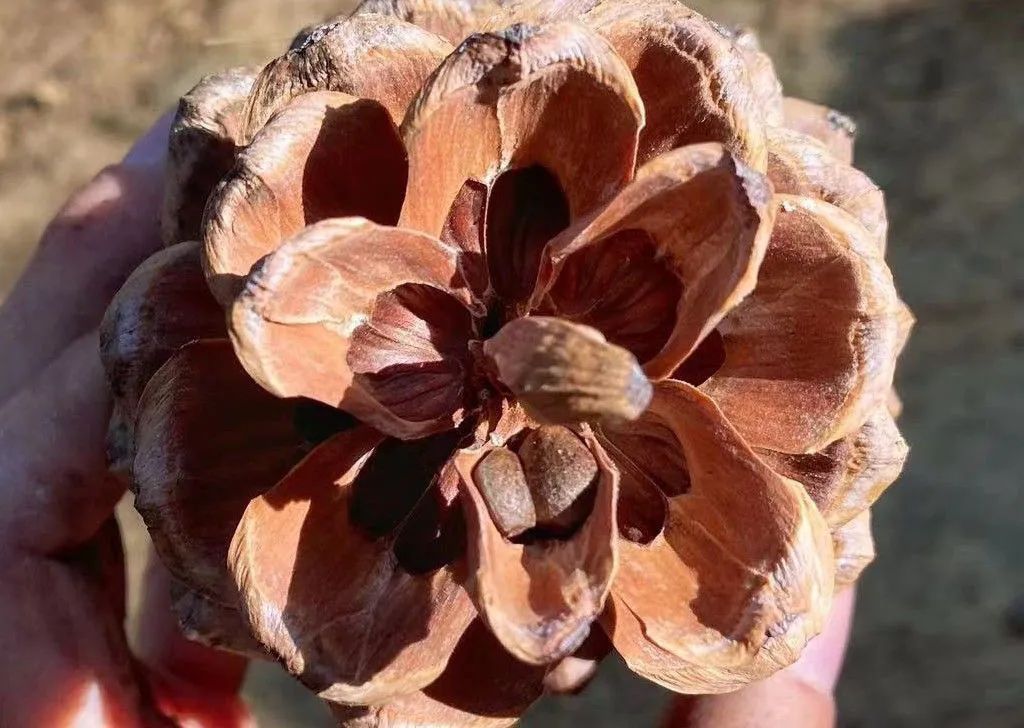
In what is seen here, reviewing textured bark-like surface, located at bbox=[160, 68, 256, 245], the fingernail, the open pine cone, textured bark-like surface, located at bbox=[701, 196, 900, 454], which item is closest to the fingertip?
the open pine cone

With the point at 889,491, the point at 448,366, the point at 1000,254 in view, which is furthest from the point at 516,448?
the point at 1000,254

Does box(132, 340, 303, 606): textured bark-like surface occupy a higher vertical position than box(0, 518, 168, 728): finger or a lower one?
higher

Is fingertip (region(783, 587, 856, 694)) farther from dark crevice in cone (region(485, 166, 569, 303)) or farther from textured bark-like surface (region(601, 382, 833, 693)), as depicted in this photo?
dark crevice in cone (region(485, 166, 569, 303))

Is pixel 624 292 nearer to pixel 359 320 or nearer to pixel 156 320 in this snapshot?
pixel 359 320

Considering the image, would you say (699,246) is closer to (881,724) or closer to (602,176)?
(602,176)

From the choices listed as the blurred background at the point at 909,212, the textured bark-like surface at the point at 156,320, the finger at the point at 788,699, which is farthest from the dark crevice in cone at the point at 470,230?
the blurred background at the point at 909,212

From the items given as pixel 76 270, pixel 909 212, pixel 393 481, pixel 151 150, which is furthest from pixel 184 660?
pixel 909 212

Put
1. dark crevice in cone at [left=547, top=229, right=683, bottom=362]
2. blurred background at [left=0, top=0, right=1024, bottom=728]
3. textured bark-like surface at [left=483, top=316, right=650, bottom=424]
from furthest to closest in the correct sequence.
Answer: blurred background at [left=0, top=0, right=1024, bottom=728]
dark crevice in cone at [left=547, top=229, right=683, bottom=362]
textured bark-like surface at [left=483, top=316, right=650, bottom=424]

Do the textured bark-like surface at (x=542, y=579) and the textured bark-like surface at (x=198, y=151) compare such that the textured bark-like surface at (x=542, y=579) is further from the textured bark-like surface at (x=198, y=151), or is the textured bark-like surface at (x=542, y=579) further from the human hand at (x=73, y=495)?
the human hand at (x=73, y=495)
